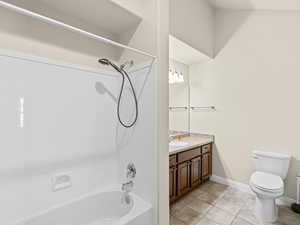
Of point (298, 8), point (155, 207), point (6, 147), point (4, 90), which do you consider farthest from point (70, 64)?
point (298, 8)

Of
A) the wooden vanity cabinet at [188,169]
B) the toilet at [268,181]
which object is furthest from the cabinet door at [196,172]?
the toilet at [268,181]

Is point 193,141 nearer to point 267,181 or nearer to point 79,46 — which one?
point 267,181

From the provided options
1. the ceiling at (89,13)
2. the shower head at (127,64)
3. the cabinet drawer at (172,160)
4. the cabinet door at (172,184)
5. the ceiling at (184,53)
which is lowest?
the cabinet door at (172,184)

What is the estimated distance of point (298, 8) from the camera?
2145 mm

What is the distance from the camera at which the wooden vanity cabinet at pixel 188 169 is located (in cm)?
218

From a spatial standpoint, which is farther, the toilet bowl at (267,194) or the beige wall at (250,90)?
the beige wall at (250,90)

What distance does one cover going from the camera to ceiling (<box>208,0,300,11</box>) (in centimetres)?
212

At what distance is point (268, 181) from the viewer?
1.99m

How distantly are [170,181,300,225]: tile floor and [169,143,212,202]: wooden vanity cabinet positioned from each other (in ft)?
0.46

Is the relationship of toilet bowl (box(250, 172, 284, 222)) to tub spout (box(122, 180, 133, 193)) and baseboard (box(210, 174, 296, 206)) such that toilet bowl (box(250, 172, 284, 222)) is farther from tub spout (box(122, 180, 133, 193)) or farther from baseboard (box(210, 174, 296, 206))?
tub spout (box(122, 180, 133, 193))

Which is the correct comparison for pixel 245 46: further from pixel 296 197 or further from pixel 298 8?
pixel 296 197

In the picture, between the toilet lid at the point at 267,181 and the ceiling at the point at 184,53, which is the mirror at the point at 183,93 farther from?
the toilet lid at the point at 267,181

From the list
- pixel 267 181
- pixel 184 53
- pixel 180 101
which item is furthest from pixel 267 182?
pixel 184 53

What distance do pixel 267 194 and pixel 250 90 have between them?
1.49m
